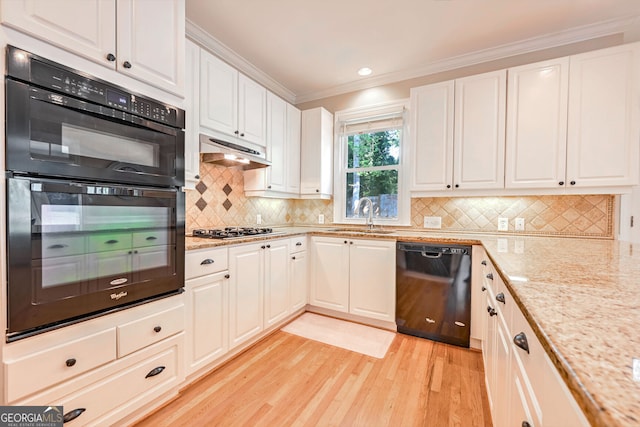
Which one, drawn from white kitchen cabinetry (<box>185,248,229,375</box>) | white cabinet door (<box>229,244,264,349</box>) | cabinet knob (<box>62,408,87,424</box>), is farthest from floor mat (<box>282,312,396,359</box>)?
cabinet knob (<box>62,408,87,424</box>)

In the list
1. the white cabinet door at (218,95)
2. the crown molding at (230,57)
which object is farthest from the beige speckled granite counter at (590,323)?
the crown molding at (230,57)

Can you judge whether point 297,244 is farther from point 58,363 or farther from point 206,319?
point 58,363

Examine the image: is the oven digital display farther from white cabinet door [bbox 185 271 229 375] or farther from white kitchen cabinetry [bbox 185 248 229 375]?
white cabinet door [bbox 185 271 229 375]

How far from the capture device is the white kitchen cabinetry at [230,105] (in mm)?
2090

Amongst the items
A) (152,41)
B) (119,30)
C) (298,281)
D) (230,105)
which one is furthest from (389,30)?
(298,281)

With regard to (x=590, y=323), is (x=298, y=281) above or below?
below

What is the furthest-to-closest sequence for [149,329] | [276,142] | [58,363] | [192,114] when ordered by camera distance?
[276,142]
[192,114]
[149,329]
[58,363]

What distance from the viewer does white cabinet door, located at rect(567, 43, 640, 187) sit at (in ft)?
6.41

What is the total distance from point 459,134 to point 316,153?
1533 mm

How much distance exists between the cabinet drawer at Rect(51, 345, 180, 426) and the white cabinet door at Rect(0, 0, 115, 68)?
4.94 feet

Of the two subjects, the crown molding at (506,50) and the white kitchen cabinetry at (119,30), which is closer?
the white kitchen cabinetry at (119,30)

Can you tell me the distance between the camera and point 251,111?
2539mm

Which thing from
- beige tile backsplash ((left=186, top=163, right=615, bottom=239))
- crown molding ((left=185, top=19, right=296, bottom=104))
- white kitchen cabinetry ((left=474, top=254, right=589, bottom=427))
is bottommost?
white kitchen cabinetry ((left=474, top=254, right=589, bottom=427))

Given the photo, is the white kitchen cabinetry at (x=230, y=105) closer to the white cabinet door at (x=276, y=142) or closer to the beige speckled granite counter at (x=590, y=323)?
the white cabinet door at (x=276, y=142)
